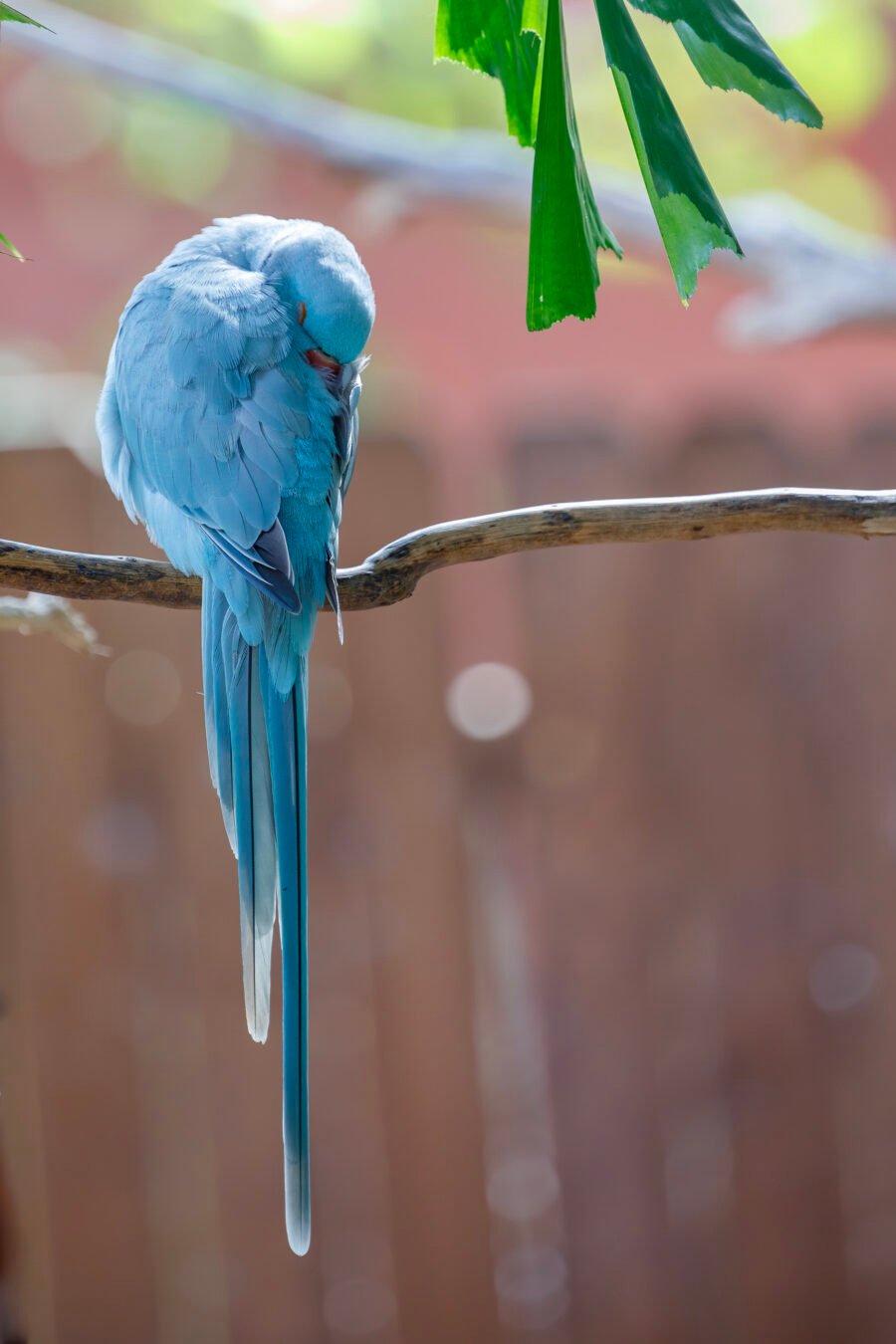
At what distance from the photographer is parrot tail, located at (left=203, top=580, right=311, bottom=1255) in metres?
1.36

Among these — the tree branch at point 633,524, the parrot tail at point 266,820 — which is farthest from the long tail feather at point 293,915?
the tree branch at point 633,524

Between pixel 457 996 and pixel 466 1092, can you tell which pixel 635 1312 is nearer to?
pixel 466 1092

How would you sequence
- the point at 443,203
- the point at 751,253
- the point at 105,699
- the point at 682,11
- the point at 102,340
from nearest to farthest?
the point at 682,11, the point at 105,699, the point at 751,253, the point at 443,203, the point at 102,340

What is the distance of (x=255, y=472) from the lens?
5.22ft

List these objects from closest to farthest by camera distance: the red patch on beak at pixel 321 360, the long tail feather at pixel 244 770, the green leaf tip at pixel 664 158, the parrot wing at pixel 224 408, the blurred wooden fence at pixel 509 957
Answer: the green leaf tip at pixel 664 158 → the long tail feather at pixel 244 770 → the parrot wing at pixel 224 408 → the red patch on beak at pixel 321 360 → the blurred wooden fence at pixel 509 957

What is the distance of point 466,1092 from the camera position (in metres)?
2.58

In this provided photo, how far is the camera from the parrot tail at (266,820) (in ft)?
4.47

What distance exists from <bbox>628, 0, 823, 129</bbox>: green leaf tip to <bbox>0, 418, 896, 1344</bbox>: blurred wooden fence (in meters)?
1.66

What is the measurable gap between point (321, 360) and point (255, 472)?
198mm

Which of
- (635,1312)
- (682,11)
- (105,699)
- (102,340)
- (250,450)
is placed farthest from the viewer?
(102,340)

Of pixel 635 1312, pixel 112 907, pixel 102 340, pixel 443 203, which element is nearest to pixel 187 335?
pixel 112 907

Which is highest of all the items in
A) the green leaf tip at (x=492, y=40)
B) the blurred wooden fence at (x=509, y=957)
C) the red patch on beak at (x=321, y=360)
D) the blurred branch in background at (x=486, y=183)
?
the blurred branch in background at (x=486, y=183)

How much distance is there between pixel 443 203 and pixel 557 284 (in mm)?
2525

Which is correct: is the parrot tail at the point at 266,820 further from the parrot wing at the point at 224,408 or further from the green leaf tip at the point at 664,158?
the green leaf tip at the point at 664,158
